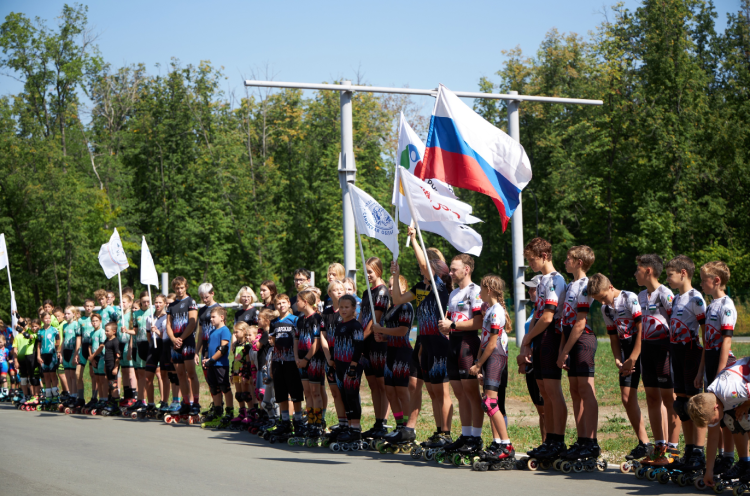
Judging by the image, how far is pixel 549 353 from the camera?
25.8 feet

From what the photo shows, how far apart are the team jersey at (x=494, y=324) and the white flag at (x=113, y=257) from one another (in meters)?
9.26

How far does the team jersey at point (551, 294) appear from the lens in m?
7.82

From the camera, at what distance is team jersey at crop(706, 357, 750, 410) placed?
625 cm

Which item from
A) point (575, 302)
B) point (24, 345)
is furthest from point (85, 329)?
point (575, 302)

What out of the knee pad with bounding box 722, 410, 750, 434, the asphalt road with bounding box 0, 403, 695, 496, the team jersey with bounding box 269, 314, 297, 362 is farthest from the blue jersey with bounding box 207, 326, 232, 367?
the knee pad with bounding box 722, 410, 750, 434

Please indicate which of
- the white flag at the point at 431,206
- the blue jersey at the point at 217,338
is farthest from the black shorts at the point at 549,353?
the blue jersey at the point at 217,338

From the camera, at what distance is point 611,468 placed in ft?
25.2

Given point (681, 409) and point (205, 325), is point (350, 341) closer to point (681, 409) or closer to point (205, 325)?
point (205, 325)

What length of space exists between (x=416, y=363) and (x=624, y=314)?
252 cm

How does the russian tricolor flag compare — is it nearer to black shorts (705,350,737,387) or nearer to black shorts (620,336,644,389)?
black shorts (620,336,644,389)

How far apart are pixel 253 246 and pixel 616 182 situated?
819 inches

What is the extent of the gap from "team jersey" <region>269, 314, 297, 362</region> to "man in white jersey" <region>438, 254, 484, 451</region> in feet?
9.39

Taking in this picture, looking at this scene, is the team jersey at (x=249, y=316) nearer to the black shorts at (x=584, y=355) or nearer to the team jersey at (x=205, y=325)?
the team jersey at (x=205, y=325)

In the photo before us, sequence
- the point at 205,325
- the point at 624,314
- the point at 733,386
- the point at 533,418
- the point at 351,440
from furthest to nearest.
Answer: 1. the point at 205,325
2. the point at 533,418
3. the point at 351,440
4. the point at 624,314
5. the point at 733,386
